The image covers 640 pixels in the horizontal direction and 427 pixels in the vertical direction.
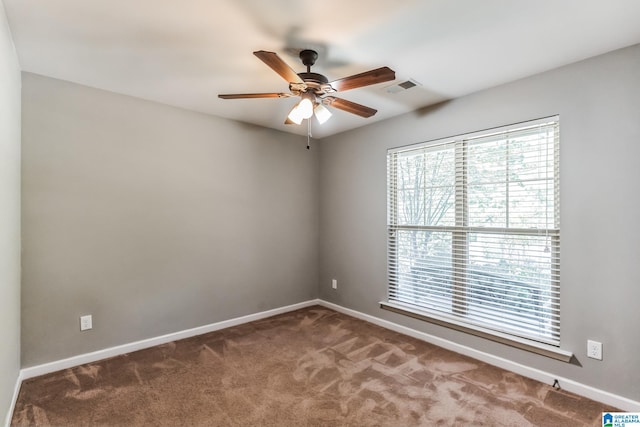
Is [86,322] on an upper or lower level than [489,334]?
upper

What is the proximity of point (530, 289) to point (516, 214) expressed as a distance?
623mm

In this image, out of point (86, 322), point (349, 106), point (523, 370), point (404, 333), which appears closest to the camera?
point (349, 106)

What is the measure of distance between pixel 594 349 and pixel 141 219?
3.89 m

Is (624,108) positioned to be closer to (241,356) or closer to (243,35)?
(243,35)

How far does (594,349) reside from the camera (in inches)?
87.4

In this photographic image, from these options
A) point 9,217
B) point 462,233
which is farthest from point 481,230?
point 9,217

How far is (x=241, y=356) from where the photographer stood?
286 cm

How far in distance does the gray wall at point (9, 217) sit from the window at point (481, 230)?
3.20m

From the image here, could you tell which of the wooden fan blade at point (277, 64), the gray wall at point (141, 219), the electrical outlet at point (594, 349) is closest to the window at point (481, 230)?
the electrical outlet at point (594, 349)

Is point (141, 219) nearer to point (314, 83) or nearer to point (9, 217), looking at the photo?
point (9, 217)

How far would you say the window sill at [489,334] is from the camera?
237 cm

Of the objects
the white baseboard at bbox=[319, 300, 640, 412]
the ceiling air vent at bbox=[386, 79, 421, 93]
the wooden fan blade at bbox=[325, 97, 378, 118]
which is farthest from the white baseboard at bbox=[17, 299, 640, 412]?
the ceiling air vent at bbox=[386, 79, 421, 93]

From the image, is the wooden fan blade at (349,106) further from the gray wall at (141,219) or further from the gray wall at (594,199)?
the gray wall at (141,219)

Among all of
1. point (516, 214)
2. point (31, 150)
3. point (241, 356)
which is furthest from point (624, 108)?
point (31, 150)
